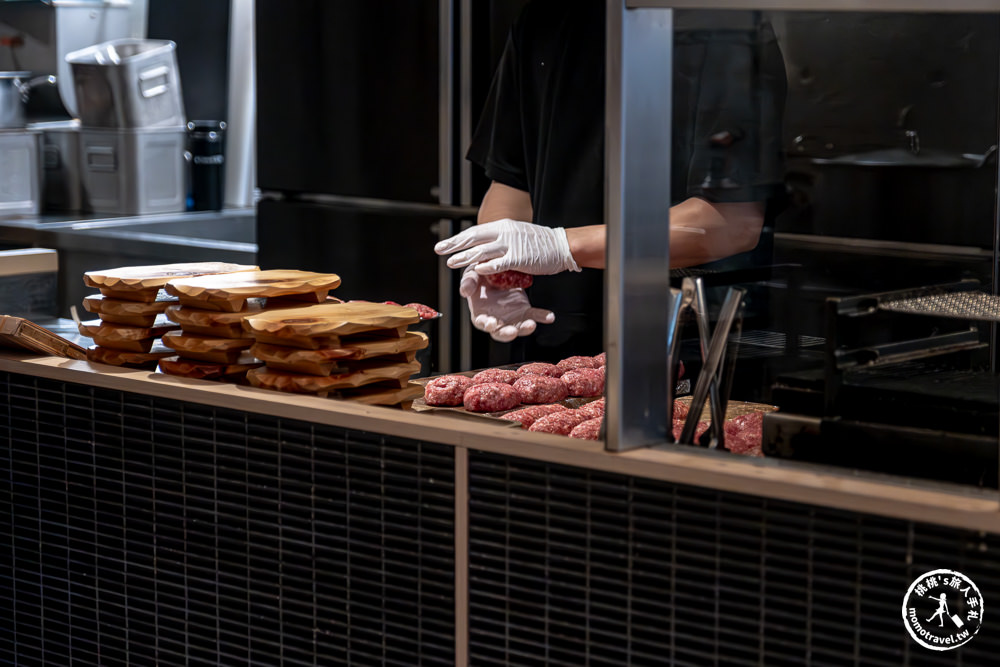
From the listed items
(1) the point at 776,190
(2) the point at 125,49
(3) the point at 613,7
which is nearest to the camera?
(3) the point at 613,7

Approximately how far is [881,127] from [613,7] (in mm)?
1358

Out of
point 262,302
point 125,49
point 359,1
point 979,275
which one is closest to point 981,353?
point 979,275

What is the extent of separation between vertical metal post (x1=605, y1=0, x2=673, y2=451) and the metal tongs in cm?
3

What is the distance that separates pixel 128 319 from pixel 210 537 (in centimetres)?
41

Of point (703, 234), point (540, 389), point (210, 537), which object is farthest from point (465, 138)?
point (210, 537)

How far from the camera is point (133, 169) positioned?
15.3 ft

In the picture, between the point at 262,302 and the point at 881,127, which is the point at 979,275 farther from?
the point at 262,302

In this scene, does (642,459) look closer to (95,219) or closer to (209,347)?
(209,347)

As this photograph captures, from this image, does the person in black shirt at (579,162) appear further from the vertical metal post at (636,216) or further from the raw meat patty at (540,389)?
the vertical metal post at (636,216)

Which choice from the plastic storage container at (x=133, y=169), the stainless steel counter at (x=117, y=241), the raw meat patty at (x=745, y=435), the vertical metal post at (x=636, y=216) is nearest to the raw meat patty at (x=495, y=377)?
the raw meat patty at (x=745, y=435)

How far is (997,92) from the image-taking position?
2512mm

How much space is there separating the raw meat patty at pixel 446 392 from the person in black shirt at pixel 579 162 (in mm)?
158

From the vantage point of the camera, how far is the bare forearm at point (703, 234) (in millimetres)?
2273

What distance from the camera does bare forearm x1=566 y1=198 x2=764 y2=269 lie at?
7.46 ft
